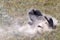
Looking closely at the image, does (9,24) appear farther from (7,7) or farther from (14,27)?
(7,7)

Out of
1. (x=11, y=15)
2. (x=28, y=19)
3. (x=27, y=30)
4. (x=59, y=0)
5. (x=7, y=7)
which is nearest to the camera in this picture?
(x=27, y=30)

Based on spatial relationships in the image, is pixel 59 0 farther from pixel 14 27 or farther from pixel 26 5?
pixel 14 27

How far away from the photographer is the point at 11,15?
7.12 meters

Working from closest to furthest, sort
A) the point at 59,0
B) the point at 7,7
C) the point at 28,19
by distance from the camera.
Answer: the point at 28,19
the point at 7,7
the point at 59,0

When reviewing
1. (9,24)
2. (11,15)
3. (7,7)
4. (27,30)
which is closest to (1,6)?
(7,7)

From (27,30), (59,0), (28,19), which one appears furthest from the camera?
(59,0)

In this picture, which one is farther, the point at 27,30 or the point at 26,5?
the point at 26,5

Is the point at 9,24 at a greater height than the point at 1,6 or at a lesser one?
lesser

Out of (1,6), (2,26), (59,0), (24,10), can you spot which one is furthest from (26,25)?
(59,0)

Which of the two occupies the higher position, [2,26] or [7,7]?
[7,7]

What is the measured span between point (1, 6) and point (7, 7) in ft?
0.74

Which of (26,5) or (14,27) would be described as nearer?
(14,27)

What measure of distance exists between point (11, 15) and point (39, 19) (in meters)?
1.05

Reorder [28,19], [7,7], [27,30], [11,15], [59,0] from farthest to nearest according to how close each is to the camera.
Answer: [59,0] < [7,7] < [11,15] < [28,19] < [27,30]
